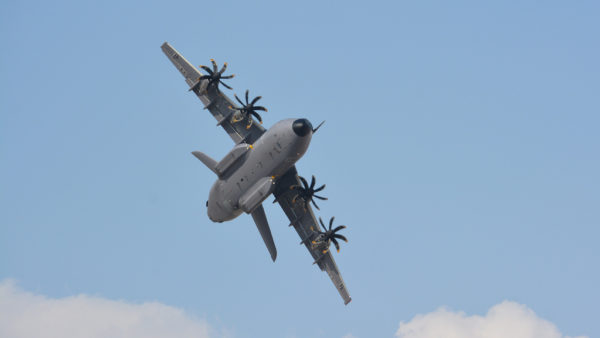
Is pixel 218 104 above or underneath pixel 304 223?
above

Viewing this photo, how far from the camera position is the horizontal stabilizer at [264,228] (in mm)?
66125

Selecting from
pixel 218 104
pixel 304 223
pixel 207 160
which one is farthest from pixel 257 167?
pixel 304 223

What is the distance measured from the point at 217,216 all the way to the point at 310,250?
382 inches

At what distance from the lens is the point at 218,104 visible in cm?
6575

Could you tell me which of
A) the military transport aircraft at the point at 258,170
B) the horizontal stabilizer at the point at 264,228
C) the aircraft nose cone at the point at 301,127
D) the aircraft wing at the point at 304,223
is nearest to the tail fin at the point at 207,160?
the military transport aircraft at the point at 258,170

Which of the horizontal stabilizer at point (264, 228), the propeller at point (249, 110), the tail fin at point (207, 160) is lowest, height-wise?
the horizontal stabilizer at point (264, 228)

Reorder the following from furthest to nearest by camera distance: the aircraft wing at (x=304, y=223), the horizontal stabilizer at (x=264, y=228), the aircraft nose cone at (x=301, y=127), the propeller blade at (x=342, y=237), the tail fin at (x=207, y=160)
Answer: the propeller blade at (x=342, y=237) < the horizontal stabilizer at (x=264, y=228) < the aircraft wing at (x=304, y=223) < the tail fin at (x=207, y=160) < the aircraft nose cone at (x=301, y=127)

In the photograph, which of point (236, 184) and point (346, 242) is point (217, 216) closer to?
point (236, 184)

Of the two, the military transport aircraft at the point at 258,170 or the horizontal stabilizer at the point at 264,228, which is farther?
the horizontal stabilizer at the point at 264,228

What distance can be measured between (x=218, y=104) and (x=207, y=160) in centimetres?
598

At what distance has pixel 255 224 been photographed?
218 ft

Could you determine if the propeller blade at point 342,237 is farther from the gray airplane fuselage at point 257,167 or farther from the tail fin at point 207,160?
the tail fin at point 207,160

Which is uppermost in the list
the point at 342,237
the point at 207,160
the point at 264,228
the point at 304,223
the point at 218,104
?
the point at 218,104

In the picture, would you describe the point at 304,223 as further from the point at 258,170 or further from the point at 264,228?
the point at 258,170
